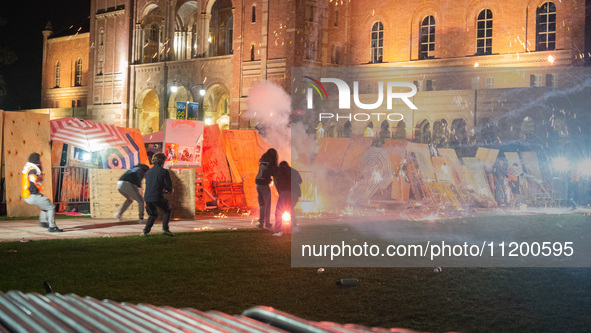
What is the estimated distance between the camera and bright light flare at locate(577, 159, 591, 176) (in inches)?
951

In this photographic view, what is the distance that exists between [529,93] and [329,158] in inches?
605

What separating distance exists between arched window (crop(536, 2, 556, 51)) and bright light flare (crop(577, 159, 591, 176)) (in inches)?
522

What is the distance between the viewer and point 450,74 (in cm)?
3925

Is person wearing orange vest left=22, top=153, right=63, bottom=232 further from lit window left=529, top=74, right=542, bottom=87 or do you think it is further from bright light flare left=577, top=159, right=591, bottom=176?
lit window left=529, top=74, right=542, bottom=87

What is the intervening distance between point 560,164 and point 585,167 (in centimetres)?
103

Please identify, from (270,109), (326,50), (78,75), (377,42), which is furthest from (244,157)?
(78,75)

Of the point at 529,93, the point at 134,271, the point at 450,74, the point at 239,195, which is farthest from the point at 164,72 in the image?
the point at 134,271

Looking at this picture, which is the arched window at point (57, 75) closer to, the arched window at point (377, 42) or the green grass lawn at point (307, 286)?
the arched window at point (377, 42)

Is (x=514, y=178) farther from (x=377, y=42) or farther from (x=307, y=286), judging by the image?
(x=377, y=42)

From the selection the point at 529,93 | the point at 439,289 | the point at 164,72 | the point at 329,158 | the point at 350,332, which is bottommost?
the point at 439,289

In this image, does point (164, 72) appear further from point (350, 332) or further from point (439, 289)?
point (350, 332)

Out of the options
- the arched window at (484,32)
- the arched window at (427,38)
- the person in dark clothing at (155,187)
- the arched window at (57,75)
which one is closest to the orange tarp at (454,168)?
the person in dark clothing at (155,187)

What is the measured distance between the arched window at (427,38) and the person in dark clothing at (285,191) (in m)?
29.1

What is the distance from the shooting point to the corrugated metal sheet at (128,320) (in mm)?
2906
